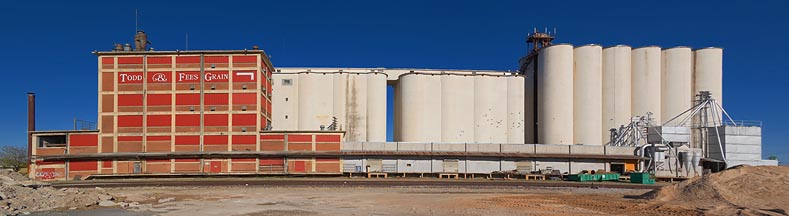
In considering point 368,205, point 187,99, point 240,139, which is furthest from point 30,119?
point 368,205

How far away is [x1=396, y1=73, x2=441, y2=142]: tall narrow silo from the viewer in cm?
6406

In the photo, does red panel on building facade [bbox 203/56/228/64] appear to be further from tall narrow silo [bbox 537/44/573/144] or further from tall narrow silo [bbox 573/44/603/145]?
tall narrow silo [bbox 573/44/603/145]

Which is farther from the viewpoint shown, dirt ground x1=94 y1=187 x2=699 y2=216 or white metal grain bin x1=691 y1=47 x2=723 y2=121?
white metal grain bin x1=691 y1=47 x2=723 y2=121

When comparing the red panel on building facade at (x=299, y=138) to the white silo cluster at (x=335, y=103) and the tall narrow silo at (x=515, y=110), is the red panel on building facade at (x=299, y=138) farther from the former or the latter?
the tall narrow silo at (x=515, y=110)

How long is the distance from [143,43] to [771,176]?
5393cm

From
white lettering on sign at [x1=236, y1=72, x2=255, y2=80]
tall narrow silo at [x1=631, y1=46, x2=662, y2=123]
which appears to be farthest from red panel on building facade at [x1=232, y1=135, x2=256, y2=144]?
tall narrow silo at [x1=631, y1=46, x2=662, y2=123]

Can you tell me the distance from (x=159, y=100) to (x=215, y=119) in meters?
5.68

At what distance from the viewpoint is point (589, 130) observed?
216ft

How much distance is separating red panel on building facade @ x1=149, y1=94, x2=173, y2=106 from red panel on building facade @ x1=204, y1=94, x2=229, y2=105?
11.4ft

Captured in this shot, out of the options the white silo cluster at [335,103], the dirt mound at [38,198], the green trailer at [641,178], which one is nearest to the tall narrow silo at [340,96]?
the white silo cluster at [335,103]

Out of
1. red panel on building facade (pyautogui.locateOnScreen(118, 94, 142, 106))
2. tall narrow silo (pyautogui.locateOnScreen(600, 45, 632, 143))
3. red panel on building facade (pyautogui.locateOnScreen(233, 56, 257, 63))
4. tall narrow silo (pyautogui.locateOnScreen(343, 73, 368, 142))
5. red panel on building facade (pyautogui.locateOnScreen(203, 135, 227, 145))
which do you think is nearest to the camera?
red panel on building facade (pyautogui.locateOnScreen(203, 135, 227, 145))

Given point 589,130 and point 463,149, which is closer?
point 463,149

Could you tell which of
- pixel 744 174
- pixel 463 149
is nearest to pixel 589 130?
pixel 463 149

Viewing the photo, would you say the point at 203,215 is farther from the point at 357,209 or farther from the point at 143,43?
the point at 143,43
